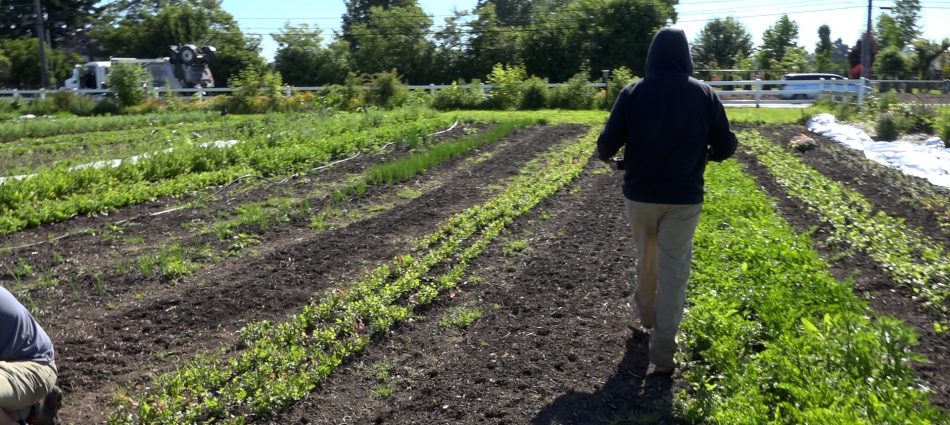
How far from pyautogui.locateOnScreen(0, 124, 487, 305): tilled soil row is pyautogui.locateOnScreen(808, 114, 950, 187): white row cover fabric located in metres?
9.98

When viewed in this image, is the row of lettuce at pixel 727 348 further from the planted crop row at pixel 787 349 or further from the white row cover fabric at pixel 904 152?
the white row cover fabric at pixel 904 152

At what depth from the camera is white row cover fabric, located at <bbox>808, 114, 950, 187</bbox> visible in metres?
13.8

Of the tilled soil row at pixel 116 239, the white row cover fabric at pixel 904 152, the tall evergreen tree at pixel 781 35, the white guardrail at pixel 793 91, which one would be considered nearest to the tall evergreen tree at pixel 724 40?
the tall evergreen tree at pixel 781 35

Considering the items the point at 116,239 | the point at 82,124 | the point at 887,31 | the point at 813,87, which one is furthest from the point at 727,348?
the point at 887,31

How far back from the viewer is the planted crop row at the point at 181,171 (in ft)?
36.3

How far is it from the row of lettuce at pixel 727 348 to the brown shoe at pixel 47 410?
40 centimetres

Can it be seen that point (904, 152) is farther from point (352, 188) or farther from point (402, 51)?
point (402, 51)

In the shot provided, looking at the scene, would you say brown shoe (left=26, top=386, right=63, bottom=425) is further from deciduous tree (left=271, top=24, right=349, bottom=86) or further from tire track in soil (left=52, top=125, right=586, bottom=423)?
deciduous tree (left=271, top=24, right=349, bottom=86)

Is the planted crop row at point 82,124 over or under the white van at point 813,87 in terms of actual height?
under

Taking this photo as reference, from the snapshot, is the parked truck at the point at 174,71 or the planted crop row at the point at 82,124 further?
the parked truck at the point at 174,71

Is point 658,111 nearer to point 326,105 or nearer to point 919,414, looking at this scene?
point 919,414

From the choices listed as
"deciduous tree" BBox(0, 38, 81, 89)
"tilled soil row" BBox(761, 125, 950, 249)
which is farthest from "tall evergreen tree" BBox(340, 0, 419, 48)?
"tilled soil row" BBox(761, 125, 950, 249)

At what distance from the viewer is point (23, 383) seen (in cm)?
423

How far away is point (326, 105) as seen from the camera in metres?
29.7
